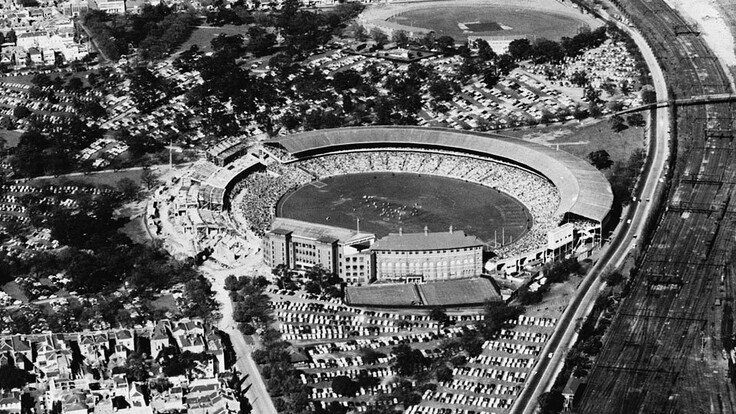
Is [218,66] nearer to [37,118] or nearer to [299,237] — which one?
[37,118]

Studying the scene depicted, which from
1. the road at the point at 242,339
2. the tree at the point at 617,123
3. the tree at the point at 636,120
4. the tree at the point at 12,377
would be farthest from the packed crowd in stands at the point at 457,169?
the tree at the point at 12,377

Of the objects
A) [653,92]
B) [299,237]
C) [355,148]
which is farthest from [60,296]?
[653,92]

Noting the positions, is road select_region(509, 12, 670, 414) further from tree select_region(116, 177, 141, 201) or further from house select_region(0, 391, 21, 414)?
tree select_region(116, 177, 141, 201)

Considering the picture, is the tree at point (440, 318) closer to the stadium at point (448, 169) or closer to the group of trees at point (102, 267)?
the stadium at point (448, 169)

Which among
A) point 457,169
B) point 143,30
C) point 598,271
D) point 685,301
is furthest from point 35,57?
point 685,301

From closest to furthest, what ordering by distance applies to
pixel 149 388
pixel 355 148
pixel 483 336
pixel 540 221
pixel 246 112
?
pixel 149 388 → pixel 483 336 → pixel 540 221 → pixel 355 148 → pixel 246 112

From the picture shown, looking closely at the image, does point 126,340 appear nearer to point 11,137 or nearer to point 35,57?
point 11,137
